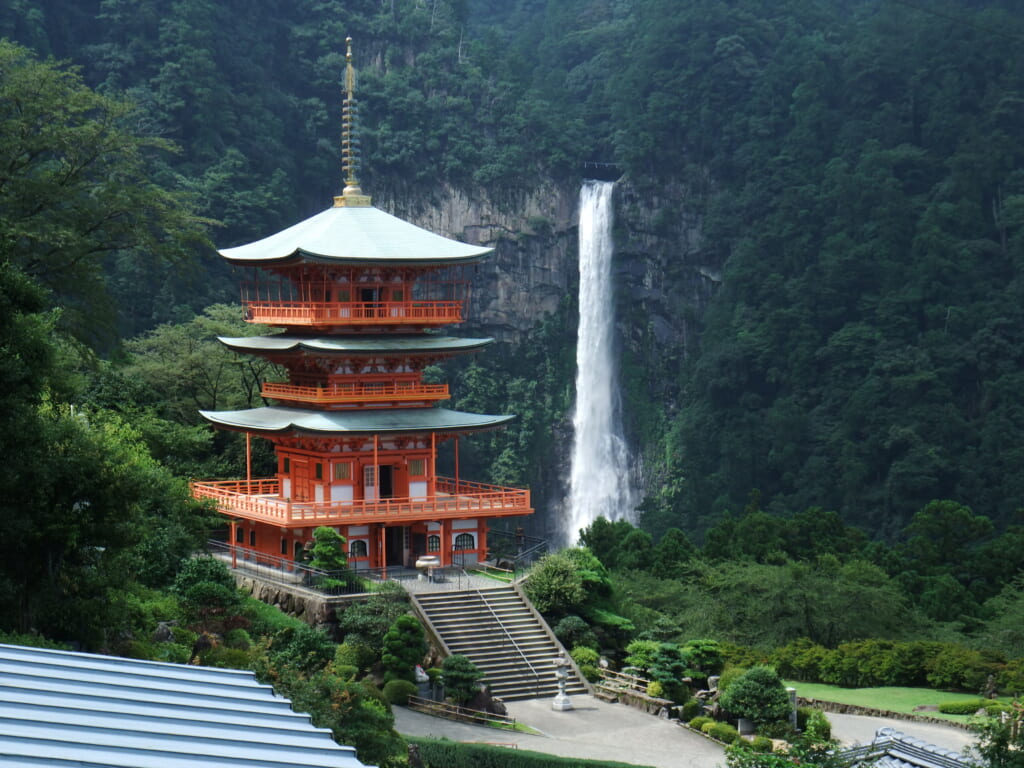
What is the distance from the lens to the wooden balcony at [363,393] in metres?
34.5

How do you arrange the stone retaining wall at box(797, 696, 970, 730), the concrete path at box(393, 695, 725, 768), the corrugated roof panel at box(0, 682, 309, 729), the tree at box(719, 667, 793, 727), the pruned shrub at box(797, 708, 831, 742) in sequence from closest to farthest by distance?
1. the corrugated roof panel at box(0, 682, 309, 729)
2. the pruned shrub at box(797, 708, 831, 742)
3. the concrete path at box(393, 695, 725, 768)
4. the tree at box(719, 667, 793, 727)
5. the stone retaining wall at box(797, 696, 970, 730)

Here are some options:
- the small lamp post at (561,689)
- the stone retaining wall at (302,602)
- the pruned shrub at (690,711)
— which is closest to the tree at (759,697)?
the pruned shrub at (690,711)

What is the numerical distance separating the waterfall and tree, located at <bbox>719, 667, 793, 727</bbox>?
54500mm

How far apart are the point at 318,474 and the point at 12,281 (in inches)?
551

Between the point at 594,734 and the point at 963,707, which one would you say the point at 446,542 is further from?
the point at 963,707

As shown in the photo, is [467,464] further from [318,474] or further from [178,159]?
[318,474]

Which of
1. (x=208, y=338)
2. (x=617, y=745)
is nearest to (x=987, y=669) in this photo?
(x=617, y=745)

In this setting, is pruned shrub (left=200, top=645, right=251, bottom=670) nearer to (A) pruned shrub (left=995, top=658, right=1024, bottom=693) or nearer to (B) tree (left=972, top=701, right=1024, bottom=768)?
(B) tree (left=972, top=701, right=1024, bottom=768)

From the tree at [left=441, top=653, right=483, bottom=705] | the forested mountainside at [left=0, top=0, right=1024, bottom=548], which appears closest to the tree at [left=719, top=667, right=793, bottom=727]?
the tree at [left=441, top=653, right=483, bottom=705]

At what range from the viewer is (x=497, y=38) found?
91.0m

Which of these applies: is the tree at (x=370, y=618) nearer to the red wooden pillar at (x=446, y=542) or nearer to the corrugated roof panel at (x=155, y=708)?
the red wooden pillar at (x=446, y=542)

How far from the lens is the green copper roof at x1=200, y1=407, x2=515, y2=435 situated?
110ft

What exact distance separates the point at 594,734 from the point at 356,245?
13.3m

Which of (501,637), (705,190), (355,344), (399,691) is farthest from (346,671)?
(705,190)
